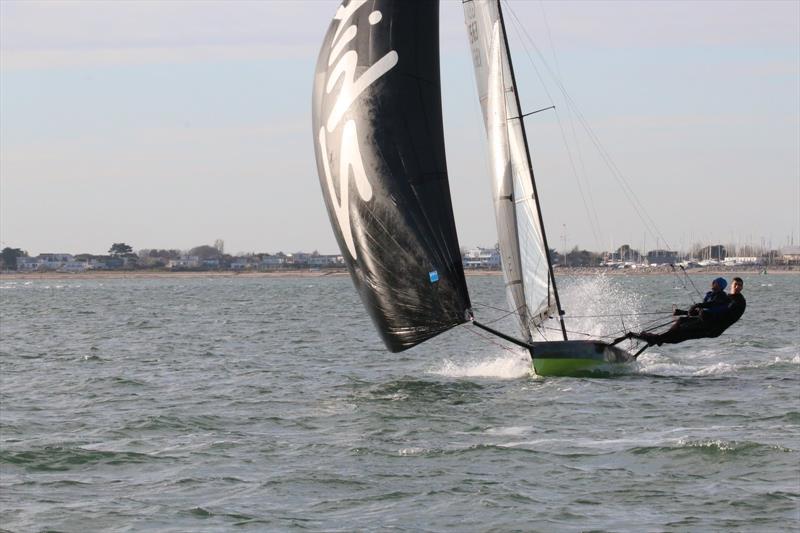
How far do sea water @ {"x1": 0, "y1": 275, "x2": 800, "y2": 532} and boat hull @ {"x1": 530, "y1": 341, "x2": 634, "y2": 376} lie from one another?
1.18 ft

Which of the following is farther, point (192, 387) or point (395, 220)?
point (192, 387)

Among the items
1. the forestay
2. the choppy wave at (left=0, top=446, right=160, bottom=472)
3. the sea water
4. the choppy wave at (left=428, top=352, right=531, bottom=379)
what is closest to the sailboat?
the forestay

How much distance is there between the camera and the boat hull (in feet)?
75.3

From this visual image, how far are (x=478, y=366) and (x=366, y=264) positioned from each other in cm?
576

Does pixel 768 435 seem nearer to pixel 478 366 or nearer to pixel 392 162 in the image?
pixel 392 162

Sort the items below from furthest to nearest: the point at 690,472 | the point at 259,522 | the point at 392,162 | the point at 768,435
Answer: the point at 392,162 → the point at 768,435 → the point at 690,472 → the point at 259,522

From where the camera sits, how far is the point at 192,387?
25156 millimetres

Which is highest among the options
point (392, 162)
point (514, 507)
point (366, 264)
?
point (392, 162)

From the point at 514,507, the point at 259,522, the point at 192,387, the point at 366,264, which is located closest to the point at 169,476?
the point at 259,522

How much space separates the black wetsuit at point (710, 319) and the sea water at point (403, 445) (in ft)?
3.15

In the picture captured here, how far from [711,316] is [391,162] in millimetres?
6011

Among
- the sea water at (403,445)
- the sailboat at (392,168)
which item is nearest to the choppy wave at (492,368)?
the sea water at (403,445)

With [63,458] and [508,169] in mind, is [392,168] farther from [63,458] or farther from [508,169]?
[63,458]

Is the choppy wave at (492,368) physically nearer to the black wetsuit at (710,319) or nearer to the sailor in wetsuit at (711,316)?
the sailor in wetsuit at (711,316)
